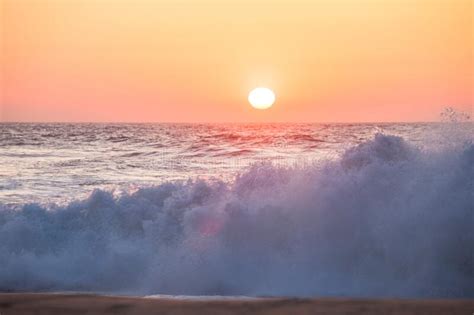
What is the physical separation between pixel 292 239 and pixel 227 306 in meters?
2.72

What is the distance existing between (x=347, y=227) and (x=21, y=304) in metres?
4.19

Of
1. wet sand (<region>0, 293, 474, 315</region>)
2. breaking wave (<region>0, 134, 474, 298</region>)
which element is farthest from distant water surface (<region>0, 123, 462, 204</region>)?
wet sand (<region>0, 293, 474, 315</region>)

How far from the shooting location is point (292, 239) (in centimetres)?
780

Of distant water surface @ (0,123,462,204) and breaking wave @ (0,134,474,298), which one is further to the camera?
distant water surface @ (0,123,462,204)

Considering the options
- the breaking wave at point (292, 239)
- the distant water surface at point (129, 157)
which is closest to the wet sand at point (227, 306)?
the breaking wave at point (292, 239)

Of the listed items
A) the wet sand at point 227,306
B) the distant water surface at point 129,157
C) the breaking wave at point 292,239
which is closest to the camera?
the wet sand at point 227,306

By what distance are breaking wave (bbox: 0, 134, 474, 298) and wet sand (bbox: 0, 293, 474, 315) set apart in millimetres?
1337

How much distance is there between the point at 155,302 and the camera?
5438 mm

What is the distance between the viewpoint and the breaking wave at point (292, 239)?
275 inches

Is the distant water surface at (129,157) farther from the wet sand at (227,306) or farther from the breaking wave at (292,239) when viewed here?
the wet sand at (227,306)

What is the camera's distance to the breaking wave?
698 centimetres

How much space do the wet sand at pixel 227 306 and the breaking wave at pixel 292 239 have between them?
1337 mm

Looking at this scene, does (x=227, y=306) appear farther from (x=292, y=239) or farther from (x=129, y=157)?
(x=129, y=157)

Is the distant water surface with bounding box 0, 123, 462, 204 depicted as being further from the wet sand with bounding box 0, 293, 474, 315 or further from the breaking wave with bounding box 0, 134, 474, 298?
the wet sand with bounding box 0, 293, 474, 315
